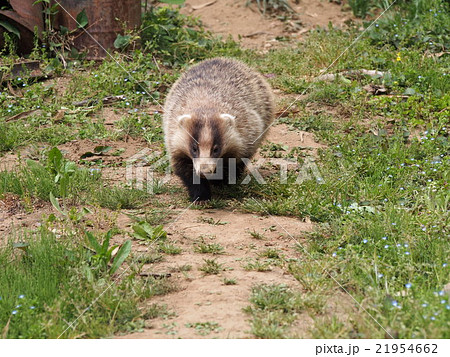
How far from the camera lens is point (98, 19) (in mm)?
8773

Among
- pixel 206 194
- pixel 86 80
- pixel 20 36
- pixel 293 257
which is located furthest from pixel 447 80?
pixel 20 36

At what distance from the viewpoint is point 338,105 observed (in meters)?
8.09

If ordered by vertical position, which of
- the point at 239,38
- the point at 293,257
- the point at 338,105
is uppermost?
the point at 239,38

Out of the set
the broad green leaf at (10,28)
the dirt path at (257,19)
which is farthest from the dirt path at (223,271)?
the dirt path at (257,19)

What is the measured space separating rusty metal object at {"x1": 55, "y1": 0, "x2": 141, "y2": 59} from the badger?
2.43 metres

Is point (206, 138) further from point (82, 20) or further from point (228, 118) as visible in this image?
point (82, 20)

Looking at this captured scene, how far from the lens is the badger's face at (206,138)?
5.56 m

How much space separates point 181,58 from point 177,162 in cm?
363

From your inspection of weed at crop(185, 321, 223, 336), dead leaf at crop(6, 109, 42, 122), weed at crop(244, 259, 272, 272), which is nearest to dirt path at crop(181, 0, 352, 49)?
dead leaf at crop(6, 109, 42, 122)

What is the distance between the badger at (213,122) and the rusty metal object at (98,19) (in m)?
2.43

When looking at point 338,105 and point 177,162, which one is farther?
point 338,105
